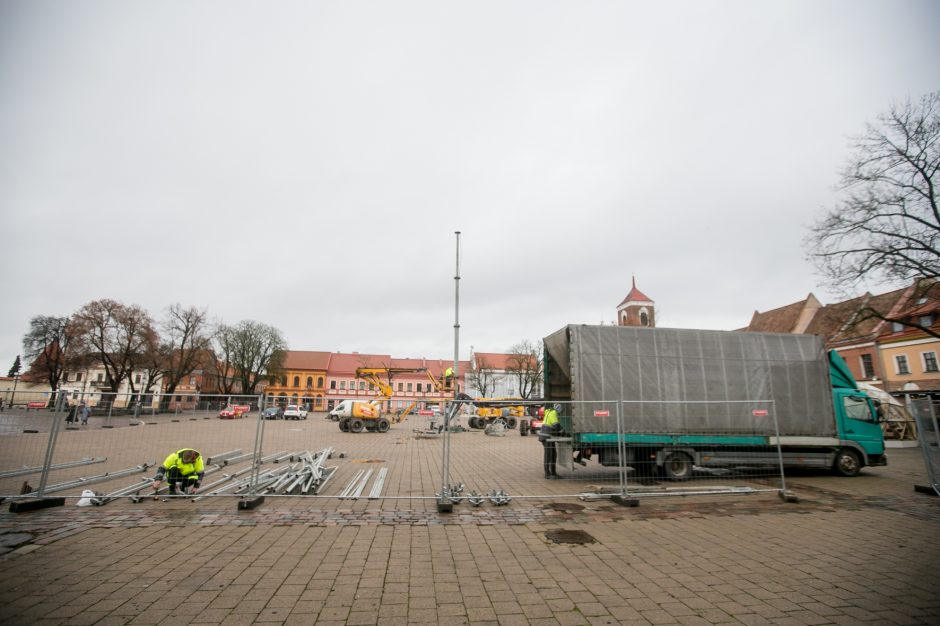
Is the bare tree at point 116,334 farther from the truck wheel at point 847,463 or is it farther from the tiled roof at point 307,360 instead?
the truck wheel at point 847,463

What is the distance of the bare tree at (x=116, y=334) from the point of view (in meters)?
40.7

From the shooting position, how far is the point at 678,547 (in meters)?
5.00

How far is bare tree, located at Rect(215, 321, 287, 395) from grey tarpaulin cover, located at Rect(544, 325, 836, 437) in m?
60.8

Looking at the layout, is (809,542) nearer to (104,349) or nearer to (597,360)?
(597,360)

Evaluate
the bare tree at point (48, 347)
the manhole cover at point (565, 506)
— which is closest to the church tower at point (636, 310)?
the manhole cover at point (565, 506)

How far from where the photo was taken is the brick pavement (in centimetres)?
335

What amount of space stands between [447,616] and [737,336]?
31.7 feet

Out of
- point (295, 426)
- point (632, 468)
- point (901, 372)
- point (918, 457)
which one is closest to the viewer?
point (295, 426)

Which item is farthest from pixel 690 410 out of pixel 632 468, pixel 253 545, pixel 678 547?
pixel 253 545

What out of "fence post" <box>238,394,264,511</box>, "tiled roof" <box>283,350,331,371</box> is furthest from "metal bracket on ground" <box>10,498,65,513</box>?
"tiled roof" <box>283,350,331,371</box>

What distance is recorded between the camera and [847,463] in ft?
34.9

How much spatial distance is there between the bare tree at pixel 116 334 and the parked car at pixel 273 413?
46414 millimetres

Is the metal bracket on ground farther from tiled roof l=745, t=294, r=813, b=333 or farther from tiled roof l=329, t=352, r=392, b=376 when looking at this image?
tiled roof l=329, t=352, r=392, b=376

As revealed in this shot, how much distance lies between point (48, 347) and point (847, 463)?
211 ft
